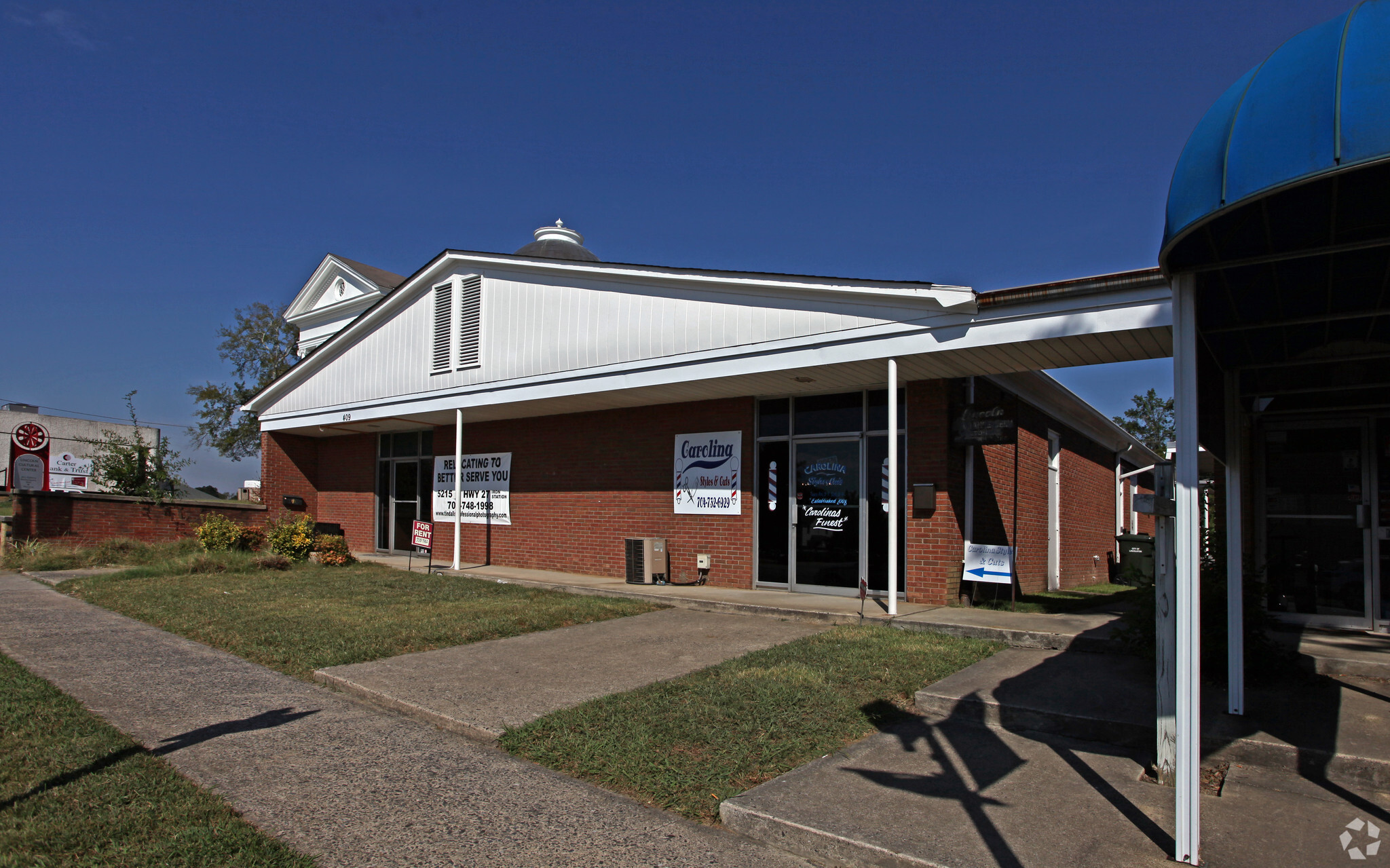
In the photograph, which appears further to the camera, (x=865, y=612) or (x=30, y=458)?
(x=30, y=458)

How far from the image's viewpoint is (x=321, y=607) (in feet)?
35.8

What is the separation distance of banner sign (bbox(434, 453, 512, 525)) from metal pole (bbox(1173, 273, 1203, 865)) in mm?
14237

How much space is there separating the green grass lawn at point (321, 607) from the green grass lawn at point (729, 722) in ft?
10.1

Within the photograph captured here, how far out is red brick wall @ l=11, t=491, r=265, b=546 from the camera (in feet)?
56.4

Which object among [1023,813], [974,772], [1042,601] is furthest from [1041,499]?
[1023,813]

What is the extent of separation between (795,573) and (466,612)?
185 inches

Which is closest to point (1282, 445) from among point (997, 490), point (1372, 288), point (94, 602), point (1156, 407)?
point (997, 490)

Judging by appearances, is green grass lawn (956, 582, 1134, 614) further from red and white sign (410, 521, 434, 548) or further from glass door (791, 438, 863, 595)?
red and white sign (410, 521, 434, 548)

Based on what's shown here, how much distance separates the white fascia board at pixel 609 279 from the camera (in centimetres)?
932

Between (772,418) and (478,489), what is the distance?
7576 millimetres

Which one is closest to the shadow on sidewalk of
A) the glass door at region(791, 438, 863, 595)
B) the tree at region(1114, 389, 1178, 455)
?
the glass door at region(791, 438, 863, 595)

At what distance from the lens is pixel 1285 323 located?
183 inches

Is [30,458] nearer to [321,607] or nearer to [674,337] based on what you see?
[321,607]

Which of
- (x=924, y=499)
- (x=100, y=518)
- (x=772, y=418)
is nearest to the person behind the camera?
(x=924, y=499)
